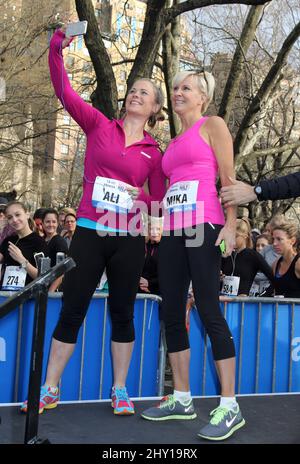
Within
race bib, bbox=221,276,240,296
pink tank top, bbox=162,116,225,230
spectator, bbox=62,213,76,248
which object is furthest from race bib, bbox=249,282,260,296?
pink tank top, bbox=162,116,225,230

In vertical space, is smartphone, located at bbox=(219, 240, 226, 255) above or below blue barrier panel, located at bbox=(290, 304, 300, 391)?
above

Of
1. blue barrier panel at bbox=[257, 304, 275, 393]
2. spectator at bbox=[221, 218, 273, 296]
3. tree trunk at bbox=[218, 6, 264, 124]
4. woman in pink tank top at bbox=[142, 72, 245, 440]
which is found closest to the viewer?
woman in pink tank top at bbox=[142, 72, 245, 440]

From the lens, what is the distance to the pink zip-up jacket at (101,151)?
13.1ft

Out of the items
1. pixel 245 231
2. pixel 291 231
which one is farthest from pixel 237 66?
pixel 291 231

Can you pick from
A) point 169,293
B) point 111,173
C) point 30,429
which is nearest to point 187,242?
point 169,293

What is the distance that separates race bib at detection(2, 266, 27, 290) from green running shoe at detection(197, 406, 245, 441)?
2.68 m

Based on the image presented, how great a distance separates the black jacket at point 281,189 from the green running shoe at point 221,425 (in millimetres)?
1238

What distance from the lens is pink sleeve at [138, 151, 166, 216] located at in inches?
164

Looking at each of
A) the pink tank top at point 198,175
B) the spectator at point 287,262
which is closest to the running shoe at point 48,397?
the pink tank top at point 198,175

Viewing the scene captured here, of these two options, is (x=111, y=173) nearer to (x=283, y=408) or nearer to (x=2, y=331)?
(x=2, y=331)

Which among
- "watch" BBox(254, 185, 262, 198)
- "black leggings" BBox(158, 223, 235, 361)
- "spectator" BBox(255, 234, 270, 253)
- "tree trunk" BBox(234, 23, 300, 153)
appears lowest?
"black leggings" BBox(158, 223, 235, 361)

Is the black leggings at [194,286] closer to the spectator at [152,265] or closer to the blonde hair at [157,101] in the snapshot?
the blonde hair at [157,101]

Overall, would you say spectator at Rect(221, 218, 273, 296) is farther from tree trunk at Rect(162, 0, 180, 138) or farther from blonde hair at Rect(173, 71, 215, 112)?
tree trunk at Rect(162, 0, 180, 138)

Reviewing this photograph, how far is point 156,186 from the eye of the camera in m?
4.20
